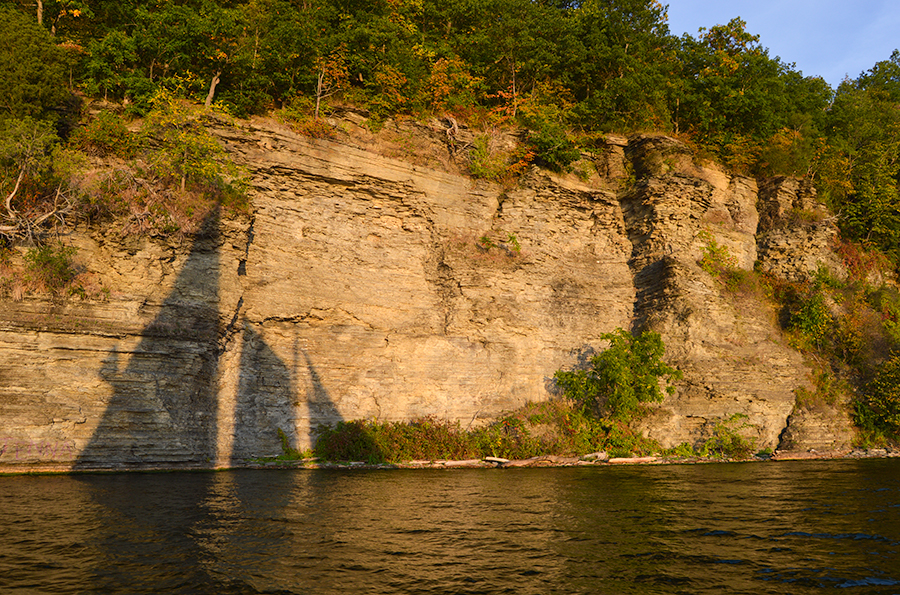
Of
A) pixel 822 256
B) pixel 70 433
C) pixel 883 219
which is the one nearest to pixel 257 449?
pixel 70 433

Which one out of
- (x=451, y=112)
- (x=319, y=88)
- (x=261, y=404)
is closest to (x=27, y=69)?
(x=319, y=88)

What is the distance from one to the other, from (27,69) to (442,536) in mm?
25364

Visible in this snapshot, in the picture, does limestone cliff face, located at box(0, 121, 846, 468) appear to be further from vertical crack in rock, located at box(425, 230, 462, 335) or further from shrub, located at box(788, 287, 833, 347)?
shrub, located at box(788, 287, 833, 347)

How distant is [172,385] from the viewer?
20.3 meters

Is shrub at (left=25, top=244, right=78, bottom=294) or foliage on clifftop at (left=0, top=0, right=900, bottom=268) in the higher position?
foliage on clifftop at (left=0, top=0, right=900, bottom=268)

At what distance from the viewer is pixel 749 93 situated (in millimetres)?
38500

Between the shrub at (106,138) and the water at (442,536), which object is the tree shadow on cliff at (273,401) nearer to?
the water at (442,536)

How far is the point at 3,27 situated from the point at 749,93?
43.9 meters

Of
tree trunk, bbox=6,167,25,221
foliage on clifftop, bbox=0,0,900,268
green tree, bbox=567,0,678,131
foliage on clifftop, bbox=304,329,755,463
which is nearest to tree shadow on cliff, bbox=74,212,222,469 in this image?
foliage on clifftop, bbox=304,329,755,463

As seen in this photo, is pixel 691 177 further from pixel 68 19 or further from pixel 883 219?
pixel 68 19

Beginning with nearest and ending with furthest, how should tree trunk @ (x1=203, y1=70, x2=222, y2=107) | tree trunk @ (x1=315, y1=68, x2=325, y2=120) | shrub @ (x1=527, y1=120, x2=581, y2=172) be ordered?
tree trunk @ (x1=203, y1=70, x2=222, y2=107)
tree trunk @ (x1=315, y1=68, x2=325, y2=120)
shrub @ (x1=527, y1=120, x2=581, y2=172)

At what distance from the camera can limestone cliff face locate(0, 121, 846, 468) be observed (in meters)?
19.1

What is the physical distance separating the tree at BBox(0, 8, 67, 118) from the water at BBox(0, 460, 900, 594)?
15436 mm

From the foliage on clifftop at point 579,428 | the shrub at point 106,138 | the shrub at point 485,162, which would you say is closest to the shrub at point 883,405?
the foliage on clifftop at point 579,428
